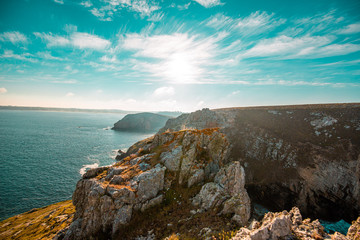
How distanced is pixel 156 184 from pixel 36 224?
1148 inches

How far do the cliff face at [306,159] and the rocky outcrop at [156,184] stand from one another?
24.2 m

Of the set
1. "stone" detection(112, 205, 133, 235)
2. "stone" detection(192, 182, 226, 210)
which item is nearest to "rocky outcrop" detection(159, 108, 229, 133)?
"stone" detection(192, 182, 226, 210)

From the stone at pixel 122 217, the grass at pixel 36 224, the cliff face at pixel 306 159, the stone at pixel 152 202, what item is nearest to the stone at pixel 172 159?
the stone at pixel 152 202

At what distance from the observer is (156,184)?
23.9 metres

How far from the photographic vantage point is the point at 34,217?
35688 millimetres

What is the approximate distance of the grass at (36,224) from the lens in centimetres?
2858

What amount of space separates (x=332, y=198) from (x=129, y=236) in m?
46.0

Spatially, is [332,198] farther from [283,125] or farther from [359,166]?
[283,125]

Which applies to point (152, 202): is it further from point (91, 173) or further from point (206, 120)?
point (206, 120)

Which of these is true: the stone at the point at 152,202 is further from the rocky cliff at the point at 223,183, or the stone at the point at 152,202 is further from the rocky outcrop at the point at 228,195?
the rocky outcrop at the point at 228,195

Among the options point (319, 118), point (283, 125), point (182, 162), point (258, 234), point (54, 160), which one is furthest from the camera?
point (54, 160)

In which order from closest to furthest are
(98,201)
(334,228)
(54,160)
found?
(98,201)
(334,228)
(54,160)

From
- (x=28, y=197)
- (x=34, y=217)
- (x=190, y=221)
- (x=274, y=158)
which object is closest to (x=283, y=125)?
(x=274, y=158)

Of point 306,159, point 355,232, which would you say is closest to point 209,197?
point 355,232
